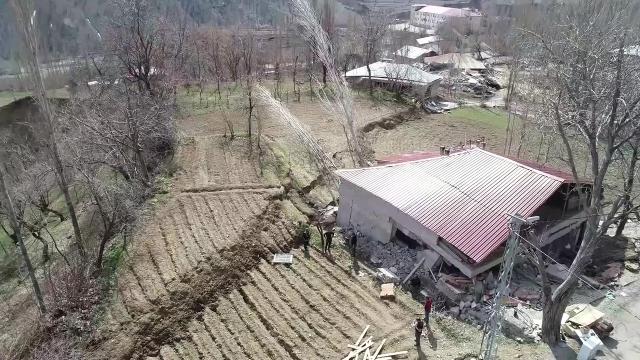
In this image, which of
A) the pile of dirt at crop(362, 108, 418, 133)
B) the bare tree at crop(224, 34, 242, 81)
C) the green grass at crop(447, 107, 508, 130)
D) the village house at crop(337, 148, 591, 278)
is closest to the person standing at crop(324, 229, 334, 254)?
the village house at crop(337, 148, 591, 278)

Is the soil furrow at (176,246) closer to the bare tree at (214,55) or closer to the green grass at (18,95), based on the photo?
the bare tree at (214,55)

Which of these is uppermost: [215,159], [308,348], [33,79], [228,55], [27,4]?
[27,4]

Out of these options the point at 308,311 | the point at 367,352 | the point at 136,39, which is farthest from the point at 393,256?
the point at 136,39

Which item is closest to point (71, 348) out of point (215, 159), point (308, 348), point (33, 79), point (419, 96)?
point (308, 348)

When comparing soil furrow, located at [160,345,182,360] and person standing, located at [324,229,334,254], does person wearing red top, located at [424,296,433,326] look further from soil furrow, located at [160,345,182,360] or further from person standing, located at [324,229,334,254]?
soil furrow, located at [160,345,182,360]

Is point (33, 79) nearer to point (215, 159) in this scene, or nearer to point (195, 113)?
point (215, 159)

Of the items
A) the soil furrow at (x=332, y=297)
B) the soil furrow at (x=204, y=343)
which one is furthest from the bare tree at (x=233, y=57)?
the soil furrow at (x=204, y=343)
